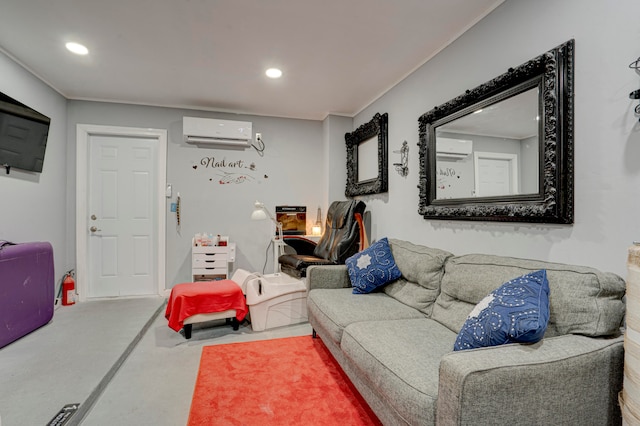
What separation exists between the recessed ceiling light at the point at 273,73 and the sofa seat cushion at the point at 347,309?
2.09m

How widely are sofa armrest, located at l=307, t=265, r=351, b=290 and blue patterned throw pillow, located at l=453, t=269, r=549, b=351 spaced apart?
1.49 meters

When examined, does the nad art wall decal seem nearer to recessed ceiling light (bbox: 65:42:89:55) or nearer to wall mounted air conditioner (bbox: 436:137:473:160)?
recessed ceiling light (bbox: 65:42:89:55)

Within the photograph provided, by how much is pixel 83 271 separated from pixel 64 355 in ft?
5.92

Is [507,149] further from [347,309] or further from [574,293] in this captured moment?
[347,309]

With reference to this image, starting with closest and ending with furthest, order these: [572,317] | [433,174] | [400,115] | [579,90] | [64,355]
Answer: [572,317] → [579,90] → [64,355] → [433,174] → [400,115]

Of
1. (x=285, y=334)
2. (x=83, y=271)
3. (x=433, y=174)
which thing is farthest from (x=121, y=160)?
(x=433, y=174)

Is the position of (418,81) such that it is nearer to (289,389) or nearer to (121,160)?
(289,389)

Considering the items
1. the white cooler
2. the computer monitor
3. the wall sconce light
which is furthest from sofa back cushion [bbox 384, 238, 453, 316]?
the computer monitor

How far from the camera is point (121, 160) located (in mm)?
3930

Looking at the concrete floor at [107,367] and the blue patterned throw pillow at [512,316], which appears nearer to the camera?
the blue patterned throw pillow at [512,316]

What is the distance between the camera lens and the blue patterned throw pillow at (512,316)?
3.89 feet

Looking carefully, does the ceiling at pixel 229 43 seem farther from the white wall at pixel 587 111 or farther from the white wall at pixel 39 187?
the white wall at pixel 587 111

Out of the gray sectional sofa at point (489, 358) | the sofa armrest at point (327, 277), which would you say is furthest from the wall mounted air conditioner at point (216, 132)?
the gray sectional sofa at point (489, 358)

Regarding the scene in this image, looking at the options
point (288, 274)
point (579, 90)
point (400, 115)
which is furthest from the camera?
point (288, 274)
